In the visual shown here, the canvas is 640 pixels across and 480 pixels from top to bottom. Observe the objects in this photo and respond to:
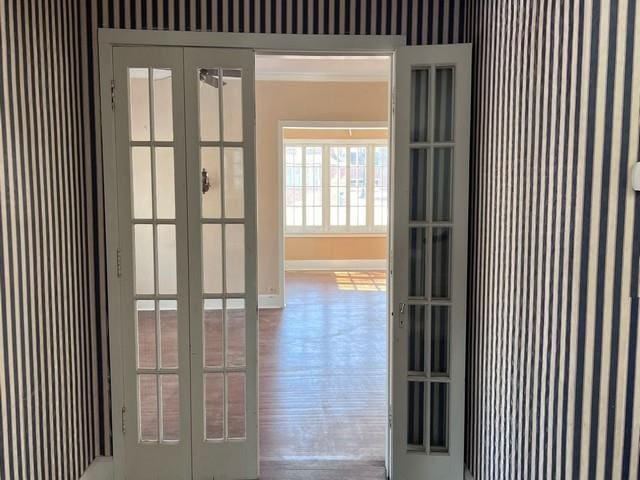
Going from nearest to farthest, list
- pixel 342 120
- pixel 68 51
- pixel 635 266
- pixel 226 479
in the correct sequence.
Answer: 1. pixel 635 266
2. pixel 68 51
3. pixel 226 479
4. pixel 342 120

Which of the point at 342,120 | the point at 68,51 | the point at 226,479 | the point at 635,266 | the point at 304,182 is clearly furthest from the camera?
the point at 304,182

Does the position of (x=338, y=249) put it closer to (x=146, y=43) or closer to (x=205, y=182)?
(x=205, y=182)

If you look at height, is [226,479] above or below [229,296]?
below

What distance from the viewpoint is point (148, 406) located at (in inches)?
110

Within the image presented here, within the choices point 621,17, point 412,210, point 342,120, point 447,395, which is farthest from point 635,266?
point 342,120

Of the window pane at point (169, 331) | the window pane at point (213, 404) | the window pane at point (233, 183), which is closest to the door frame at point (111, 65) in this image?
the window pane at point (169, 331)

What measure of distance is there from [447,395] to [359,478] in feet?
2.44

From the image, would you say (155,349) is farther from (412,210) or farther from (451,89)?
(451,89)

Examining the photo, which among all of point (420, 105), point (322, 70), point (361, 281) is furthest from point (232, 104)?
point (361, 281)

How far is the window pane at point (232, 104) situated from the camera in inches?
106

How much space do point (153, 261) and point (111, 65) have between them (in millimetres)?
1110

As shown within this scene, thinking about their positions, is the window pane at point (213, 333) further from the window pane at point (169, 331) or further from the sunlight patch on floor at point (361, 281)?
the sunlight patch on floor at point (361, 281)

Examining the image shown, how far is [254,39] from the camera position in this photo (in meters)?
2.65

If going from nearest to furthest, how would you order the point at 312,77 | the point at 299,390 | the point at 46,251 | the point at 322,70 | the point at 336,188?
the point at 46,251
the point at 299,390
the point at 322,70
the point at 312,77
the point at 336,188
